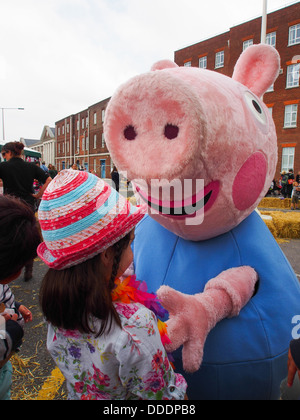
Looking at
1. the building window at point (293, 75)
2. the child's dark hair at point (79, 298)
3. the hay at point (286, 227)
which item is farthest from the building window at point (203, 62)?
the child's dark hair at point (79, 298)

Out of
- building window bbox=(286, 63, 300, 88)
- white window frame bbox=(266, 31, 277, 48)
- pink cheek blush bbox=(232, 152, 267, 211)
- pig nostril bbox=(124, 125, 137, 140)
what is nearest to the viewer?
pig nostril bbox=(124, 125, 137, 140)

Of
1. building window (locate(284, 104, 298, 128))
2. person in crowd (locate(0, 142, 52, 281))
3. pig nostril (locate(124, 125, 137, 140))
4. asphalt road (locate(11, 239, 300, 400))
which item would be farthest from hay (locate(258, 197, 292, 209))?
pig nostril (locate(124, 125, 137, 140))

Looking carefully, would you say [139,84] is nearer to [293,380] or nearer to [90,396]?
[90,396]

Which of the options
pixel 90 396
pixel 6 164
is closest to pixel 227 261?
pixel 90 396

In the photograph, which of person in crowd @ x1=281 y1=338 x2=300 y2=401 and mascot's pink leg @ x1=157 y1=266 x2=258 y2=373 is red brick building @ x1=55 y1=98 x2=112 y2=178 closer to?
mascot's pink leg @ x1=157 y1=266 x2=258 y2=373

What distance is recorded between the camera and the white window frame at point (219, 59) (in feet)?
69.1

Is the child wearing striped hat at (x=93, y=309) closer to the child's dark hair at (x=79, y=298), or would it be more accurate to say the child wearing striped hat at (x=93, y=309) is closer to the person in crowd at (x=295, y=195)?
the child's dark hair at (x=79, y=298)

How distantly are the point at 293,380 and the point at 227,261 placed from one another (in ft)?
1.84

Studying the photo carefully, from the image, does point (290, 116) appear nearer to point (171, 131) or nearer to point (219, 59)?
point (219, 59)

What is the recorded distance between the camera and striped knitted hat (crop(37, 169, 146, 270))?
100 cm

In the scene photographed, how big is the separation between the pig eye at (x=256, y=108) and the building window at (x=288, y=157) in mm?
18846

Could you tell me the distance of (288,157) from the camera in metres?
18.6

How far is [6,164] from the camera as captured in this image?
13.0ft

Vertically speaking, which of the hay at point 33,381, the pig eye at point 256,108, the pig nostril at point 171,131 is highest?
the pig eye at point 256,108
